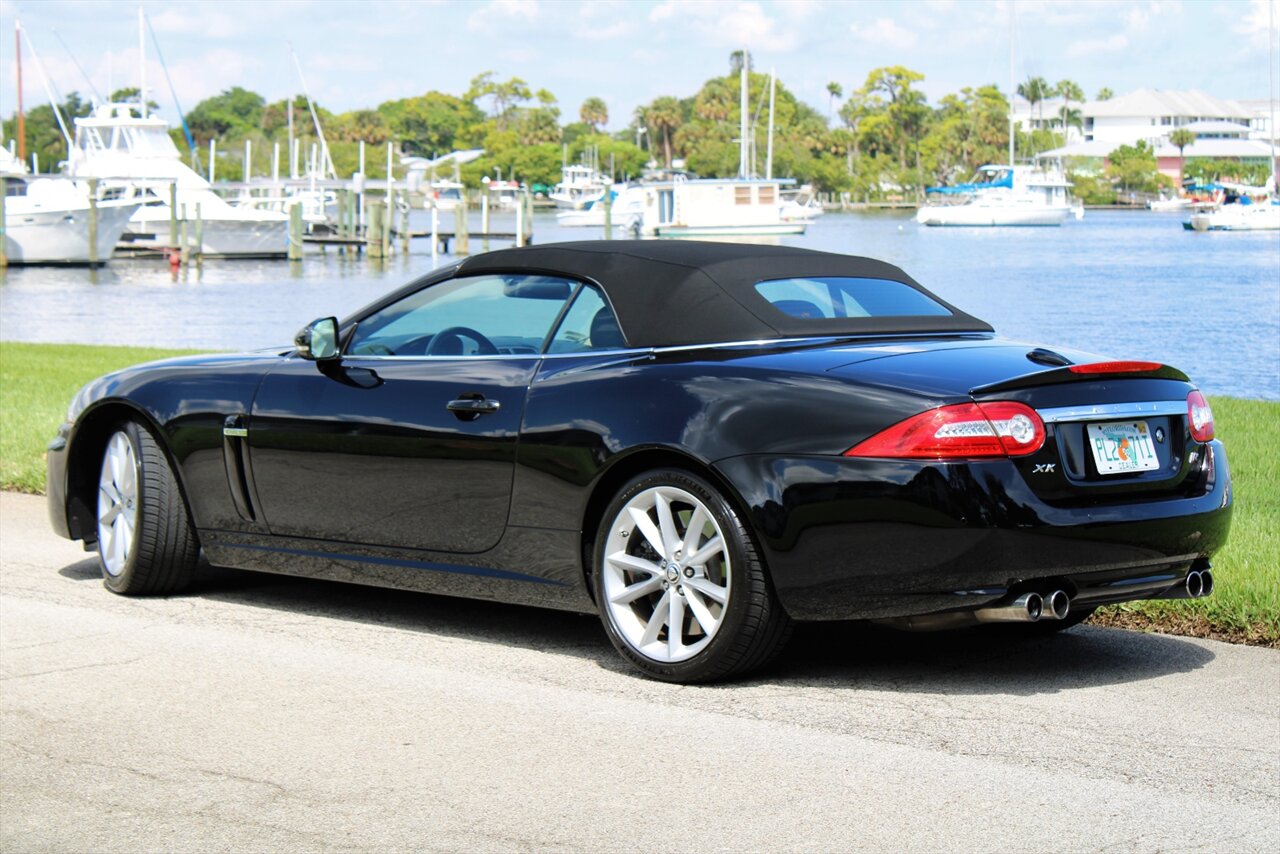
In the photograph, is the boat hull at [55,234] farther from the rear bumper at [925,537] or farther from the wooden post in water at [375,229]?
the rear bumper at [925,537]

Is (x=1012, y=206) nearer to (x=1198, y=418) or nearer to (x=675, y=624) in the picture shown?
(x=1198, y=418)

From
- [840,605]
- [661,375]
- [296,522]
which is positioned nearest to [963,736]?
[840,605]

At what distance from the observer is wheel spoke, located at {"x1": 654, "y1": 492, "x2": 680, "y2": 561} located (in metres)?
5.69

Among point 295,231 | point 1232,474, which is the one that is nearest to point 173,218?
point 295,231

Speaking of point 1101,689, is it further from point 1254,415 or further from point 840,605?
point 1254,415

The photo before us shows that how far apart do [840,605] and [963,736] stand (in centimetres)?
54

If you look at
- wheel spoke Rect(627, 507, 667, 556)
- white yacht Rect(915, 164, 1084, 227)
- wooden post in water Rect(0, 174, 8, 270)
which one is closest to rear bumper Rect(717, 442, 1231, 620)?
wheel spoke Rect(627, 507, 667, 556)

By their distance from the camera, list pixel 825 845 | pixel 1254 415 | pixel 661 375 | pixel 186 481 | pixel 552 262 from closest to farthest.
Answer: pixel 825 845
pixel 661 375
pixel 552 262
pixel 186 481
pixel 1254 415

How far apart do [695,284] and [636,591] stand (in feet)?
3.58

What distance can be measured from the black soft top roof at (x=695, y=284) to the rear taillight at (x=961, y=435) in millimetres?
840

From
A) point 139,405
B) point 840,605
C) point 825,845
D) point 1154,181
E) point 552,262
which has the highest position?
point 1154,181

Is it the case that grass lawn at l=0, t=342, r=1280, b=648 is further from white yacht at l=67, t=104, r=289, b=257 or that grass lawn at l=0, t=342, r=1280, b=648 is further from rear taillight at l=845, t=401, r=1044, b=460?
white yacht at l=67, t=104, r=289, b=257

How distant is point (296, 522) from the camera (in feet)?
22.2

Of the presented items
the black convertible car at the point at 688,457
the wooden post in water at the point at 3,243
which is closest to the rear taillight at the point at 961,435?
the black convertible car at the point at 688,457
